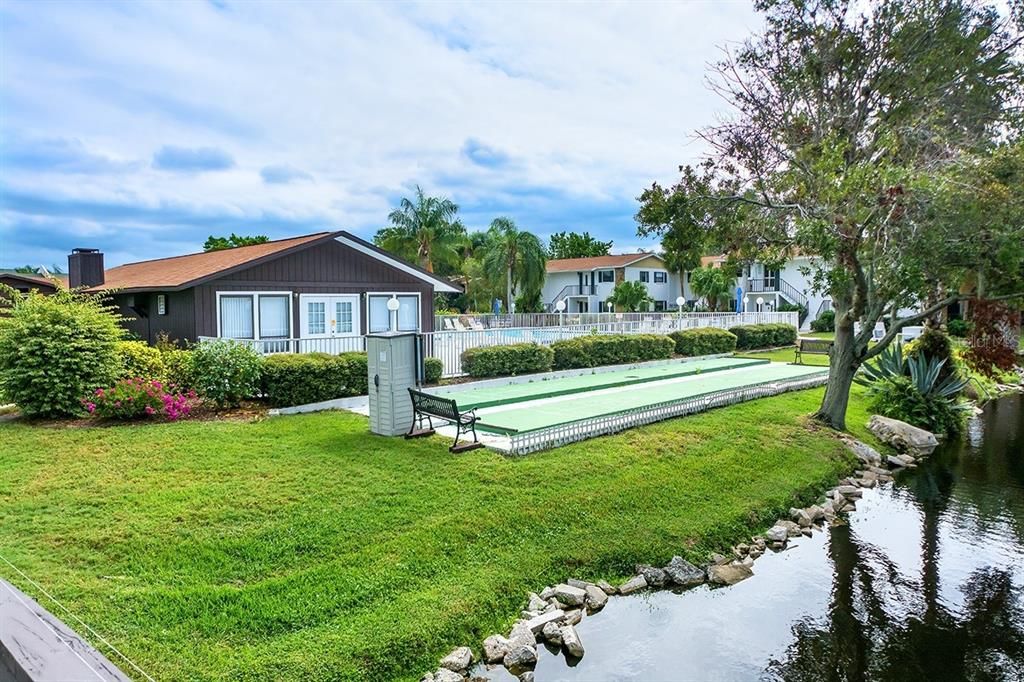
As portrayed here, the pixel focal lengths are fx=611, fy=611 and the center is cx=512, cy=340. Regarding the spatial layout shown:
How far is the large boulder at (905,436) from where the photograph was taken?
1263 cm

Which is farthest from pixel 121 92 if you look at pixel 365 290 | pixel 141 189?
pixel 141 189

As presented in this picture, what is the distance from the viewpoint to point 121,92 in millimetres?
13969

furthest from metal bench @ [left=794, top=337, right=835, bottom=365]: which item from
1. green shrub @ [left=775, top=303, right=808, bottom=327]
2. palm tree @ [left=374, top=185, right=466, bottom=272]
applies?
palm tree @ [left=374, top=185, right=466, bottom=272]

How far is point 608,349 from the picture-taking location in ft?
64.7

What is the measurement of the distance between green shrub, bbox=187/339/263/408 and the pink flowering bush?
2.05 ft

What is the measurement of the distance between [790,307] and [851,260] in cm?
3740

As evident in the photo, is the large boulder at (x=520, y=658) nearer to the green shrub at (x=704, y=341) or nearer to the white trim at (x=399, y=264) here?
the white trim at (x=399, y=264)

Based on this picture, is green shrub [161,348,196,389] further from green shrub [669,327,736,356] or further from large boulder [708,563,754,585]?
green shrub [669,327,736,356]

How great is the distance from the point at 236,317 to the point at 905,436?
16654mm

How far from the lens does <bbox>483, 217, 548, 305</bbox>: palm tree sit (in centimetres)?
4191

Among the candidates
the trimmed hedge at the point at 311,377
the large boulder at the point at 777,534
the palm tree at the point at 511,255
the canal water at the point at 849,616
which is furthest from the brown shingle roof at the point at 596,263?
the large boulder at the point at 777,534

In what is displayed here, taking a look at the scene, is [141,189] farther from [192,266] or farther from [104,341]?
[104,341]

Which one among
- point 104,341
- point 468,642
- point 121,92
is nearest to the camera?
point 468,642

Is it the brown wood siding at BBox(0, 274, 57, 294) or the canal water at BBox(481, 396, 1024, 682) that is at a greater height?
the brown wood siding at BBox(0, 274, 57, 294)
